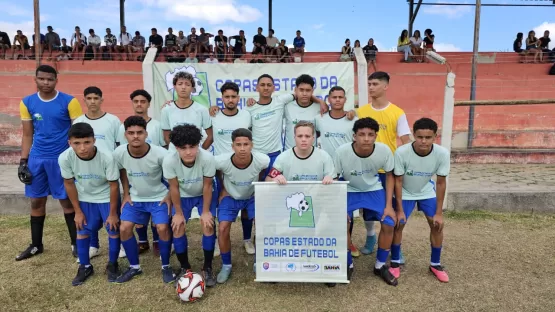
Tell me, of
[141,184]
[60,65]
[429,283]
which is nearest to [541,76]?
[429,283]

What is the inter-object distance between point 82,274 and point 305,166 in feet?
7.71

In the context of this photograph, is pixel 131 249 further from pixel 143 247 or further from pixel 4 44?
pixel 4 44

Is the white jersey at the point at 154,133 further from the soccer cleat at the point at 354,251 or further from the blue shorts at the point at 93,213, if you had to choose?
Answer: the soccer cleat at the point at 354,251

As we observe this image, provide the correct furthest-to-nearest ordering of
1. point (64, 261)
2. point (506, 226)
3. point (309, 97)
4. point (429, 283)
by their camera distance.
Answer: point (506, 226) → point (309, 97) → point (64, 261) → point (429, 283)

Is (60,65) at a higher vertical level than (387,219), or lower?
higher

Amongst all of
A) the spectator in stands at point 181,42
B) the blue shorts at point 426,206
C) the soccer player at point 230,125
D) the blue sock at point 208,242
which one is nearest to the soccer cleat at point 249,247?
the soccer player at point 230,125

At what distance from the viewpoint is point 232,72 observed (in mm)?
6352

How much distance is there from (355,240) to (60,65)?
1123 cm

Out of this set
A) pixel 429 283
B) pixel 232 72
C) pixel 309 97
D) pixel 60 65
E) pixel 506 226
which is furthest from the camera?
pixel 60 65

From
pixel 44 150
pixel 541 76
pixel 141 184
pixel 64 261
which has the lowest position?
pixel 64 261

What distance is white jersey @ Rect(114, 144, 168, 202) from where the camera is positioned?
146 inches

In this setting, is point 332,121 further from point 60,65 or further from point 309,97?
point 60,65

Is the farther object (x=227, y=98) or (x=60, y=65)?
(x=60, y=65)

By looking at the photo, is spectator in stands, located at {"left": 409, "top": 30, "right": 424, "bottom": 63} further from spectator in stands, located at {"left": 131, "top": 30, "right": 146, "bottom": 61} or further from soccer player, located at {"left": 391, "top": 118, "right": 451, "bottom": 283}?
soccer player, located at {"left": 391, "top": 118, "right": 451, "bottom": 283}
